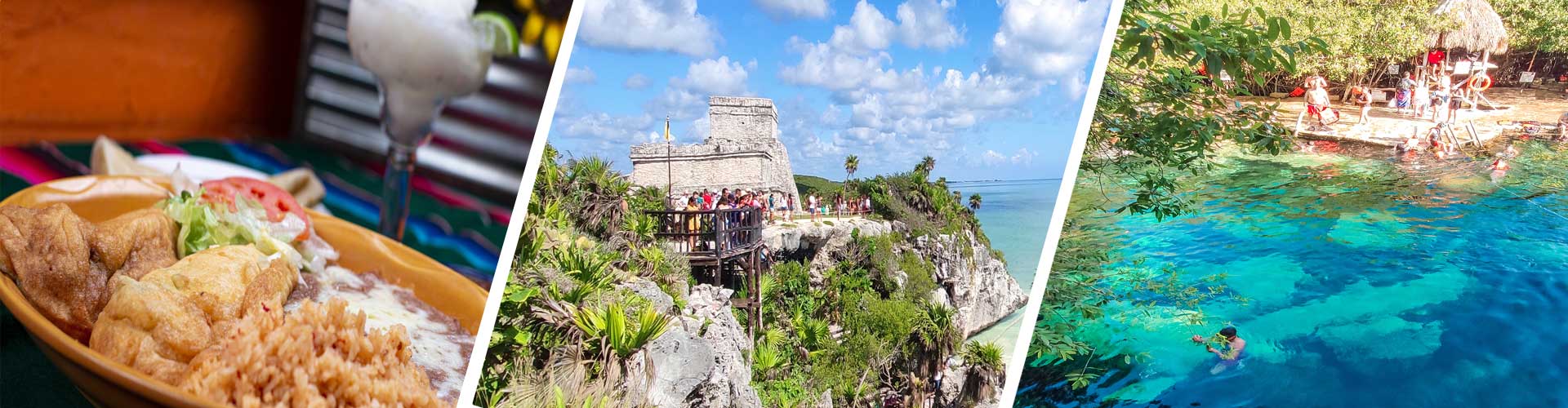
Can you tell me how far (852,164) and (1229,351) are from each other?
5.25 ft

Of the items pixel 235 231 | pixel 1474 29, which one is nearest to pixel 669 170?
pixel 235 231

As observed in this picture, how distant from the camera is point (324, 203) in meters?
2.31

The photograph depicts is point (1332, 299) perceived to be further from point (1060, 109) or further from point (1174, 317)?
point (1060, 109)

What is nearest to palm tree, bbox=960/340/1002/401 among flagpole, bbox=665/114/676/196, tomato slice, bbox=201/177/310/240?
flagpole, bbox=665/114/676/196

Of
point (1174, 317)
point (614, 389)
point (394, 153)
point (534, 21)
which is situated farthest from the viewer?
point (1174, 317)

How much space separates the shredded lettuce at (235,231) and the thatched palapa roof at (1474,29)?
3867 millimetres

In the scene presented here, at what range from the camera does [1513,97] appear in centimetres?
316

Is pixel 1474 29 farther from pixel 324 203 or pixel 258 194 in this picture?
pixel 258 194

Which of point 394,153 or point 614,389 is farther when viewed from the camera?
point 614,389

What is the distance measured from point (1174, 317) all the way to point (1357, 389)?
2.05 ft

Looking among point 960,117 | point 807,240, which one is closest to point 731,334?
point 807,240

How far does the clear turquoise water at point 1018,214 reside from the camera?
3027mm

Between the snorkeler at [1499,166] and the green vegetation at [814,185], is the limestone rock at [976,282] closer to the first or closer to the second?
the green vegetation at [814,185]

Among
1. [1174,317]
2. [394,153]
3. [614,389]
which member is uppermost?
[394,153]
